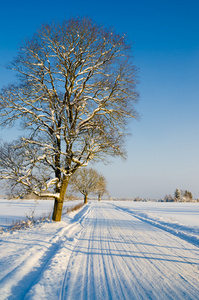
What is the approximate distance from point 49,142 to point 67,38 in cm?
491

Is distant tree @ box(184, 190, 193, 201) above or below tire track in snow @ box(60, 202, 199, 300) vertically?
below

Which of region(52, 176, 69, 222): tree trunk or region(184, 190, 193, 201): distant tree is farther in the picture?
region(184, 190, 193, 201): distant tree

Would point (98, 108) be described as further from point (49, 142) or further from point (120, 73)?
point (49, 142)

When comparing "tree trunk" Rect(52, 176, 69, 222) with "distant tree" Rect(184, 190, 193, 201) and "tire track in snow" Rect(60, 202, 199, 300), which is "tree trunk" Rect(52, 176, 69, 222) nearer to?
"tire track in snow" Rect(60, 202, 199, 300)

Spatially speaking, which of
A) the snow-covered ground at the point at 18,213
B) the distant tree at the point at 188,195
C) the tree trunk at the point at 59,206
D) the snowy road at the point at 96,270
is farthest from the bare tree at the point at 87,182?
the distant tree at the point at 188,195

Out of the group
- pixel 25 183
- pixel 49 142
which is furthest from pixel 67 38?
pixel 25 183

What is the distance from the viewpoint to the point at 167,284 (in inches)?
133

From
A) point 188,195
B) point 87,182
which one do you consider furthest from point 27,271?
point 188,195

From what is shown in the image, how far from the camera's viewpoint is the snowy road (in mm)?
3012

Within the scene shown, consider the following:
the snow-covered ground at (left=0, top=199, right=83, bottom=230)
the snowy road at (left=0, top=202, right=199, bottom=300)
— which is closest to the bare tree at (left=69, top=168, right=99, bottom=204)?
the snow-covered ground at (left=0, top=199, right=83, bottom=230)

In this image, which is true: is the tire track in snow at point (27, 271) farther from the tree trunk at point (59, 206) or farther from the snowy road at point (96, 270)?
the tree trunk at point (59, 206)

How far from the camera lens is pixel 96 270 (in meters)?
3.87

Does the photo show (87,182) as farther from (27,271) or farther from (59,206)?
(27,271)

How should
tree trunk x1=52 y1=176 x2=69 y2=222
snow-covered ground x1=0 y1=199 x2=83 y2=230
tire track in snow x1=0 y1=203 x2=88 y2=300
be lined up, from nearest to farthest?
1. tire track in snow x1=0 y1=203 x2=88 y2=300
2. tree trunk x1=52 y1=176 x2=69 y2=222
3. snow-covered ground x1=0 y1=199 x2=83 y2=230
